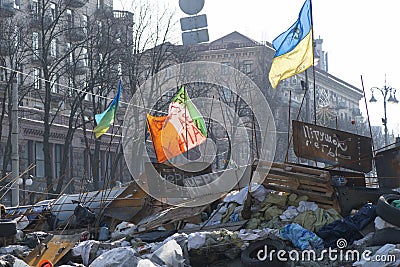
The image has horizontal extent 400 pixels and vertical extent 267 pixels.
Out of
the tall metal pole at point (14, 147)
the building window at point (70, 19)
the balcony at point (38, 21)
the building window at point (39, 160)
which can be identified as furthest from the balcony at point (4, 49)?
the tall metal pole at point (14, 147)

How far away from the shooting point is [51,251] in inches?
597

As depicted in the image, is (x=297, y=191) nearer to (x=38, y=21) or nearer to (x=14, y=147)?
(x=14, y=147)

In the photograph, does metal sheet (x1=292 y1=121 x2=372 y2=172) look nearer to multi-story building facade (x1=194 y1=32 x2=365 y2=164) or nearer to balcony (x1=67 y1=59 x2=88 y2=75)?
balcony (x1=67 y1=59 x2=88 y2=75)

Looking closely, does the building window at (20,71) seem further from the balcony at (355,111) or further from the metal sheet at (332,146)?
the balcony at (355,111)

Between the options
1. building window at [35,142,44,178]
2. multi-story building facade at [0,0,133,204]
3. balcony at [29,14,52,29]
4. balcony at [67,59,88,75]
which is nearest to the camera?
multi-story building facade at [0,0,133,204]

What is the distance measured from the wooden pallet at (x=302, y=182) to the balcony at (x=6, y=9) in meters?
27.6

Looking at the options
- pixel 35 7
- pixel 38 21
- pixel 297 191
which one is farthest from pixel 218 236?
pixel 35 7

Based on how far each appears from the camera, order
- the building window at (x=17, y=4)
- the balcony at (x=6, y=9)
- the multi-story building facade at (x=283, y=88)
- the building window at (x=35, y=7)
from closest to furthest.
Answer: the balcony at (x=6, y=9) < the building window at (x=35, y=7) < the building window at (x=17, y=4) < the multi-story building facade at (x=283, y=88)

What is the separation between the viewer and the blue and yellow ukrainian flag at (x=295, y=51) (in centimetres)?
1909

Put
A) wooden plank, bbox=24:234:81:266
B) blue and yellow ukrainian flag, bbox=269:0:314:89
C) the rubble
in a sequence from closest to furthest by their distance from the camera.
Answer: the rubble, wooden plank, bbox=24:234:81:266, blue and yellow ukrainian flag, bbox=269:0:314:89

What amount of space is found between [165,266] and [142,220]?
203 inches

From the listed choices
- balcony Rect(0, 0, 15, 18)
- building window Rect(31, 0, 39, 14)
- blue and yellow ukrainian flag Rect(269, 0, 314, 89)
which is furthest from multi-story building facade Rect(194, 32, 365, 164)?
blue and yellow ukrainian flag Rect(269, 0, 314, 89)

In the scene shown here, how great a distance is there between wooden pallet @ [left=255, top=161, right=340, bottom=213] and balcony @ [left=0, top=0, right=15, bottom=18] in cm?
2764

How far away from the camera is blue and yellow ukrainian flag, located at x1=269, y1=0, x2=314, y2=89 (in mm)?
19094
